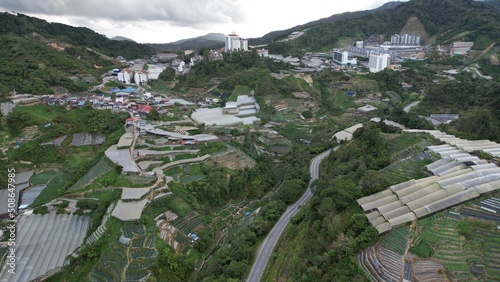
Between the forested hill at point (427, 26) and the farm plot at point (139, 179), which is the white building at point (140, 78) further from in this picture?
the forested hill at point (427, 26)

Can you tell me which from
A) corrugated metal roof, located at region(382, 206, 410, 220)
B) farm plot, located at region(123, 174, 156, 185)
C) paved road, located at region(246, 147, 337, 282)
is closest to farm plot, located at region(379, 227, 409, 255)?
corrugated metal roof, located at region(382, 206, 410, 220)

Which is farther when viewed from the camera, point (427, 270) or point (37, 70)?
point (37, 70)

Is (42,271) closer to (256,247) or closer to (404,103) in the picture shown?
(256,247)

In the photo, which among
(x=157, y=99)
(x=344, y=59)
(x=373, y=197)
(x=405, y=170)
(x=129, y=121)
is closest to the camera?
(x=373, y=197)

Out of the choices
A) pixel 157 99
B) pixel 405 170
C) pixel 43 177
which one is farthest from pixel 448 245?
pixel 157 99

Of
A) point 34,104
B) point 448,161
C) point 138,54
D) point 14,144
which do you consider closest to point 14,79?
point 34,104

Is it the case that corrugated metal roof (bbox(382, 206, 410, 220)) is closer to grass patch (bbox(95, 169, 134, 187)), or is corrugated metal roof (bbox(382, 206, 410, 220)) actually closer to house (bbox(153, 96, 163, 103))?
grass patch (bbox(95, 169, 134, 187))

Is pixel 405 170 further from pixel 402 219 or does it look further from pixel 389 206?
pixel 402 219
